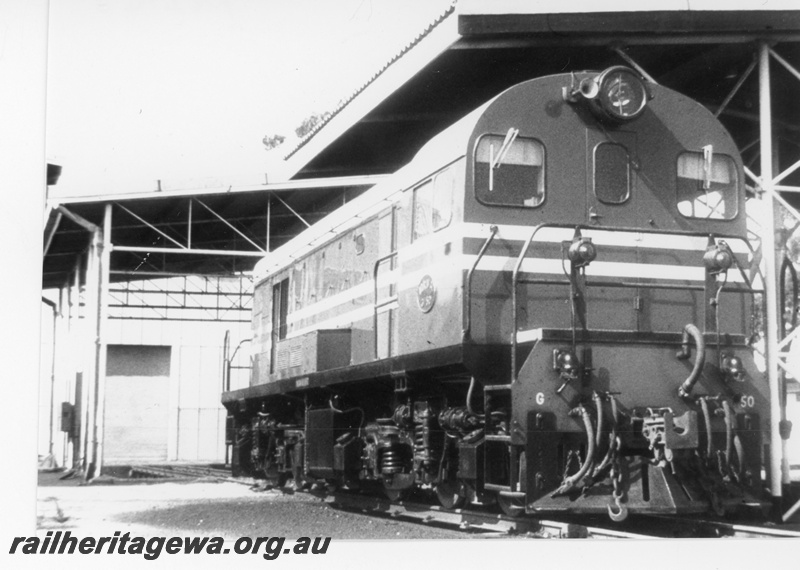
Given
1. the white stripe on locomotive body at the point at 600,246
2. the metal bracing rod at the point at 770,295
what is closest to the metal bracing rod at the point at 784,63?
the metal bracing rod at the point at 770,295

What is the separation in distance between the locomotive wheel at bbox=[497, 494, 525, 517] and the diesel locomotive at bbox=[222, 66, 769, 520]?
0.03 meters

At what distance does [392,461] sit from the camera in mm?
10344

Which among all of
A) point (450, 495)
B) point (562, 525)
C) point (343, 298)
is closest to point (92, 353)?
point (343, 298)

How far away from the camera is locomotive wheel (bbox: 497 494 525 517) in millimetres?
8070

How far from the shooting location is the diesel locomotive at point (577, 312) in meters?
7.81

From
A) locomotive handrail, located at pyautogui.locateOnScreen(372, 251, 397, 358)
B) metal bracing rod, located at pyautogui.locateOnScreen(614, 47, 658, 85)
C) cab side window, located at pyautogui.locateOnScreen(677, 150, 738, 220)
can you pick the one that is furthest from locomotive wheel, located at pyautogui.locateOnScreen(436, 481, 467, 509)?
metal bracing rod, located at pyautogui.locateOnScreen(614, 47, 658, 85)

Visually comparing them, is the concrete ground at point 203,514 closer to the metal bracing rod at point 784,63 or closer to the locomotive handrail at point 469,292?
the locomotive handrail at point 469,292

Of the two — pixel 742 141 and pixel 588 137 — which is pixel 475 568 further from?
pixel 742 141

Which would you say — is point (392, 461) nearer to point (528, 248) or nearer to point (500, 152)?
point (528, 248)

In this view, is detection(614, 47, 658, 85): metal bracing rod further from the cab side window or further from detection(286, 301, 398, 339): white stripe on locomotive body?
detection(286, 301, 398, 339): white stripe on locomotive body

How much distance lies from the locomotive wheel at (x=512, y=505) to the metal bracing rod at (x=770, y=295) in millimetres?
2532

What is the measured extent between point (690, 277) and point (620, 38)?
296 centimetres

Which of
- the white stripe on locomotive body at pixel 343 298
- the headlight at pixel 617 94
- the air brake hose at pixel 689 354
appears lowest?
the air brake hose at pixel 689 354

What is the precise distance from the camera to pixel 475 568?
22.2 feet
